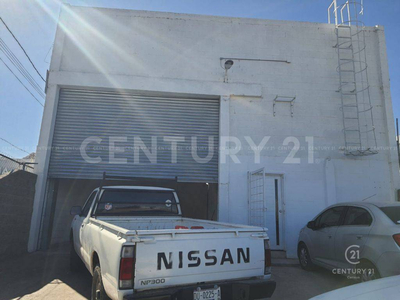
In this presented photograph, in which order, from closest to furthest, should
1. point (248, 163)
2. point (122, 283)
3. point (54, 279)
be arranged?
point (122, 283)
point (54, 279)
point (248, 163)

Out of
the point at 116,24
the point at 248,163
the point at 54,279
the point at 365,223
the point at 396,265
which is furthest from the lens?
the point at 116,24

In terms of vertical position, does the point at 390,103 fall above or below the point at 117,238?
above

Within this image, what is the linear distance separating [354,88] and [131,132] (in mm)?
6867

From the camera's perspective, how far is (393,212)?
15.0ft

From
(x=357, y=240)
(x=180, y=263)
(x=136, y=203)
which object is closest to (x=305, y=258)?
(x=357, y=240)

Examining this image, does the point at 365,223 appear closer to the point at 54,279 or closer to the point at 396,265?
the point at 396,265

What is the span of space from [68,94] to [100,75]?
3.64 feet

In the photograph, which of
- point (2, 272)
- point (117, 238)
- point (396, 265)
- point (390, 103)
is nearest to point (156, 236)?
point (117, 238)

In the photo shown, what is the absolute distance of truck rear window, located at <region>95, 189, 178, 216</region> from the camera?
16.9ft

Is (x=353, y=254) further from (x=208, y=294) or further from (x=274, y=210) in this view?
(x=274, y=210)

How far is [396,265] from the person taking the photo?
13.0ft

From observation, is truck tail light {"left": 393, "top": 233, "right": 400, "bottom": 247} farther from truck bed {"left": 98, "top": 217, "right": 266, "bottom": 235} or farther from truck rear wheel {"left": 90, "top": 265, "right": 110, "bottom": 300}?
truck rear wheel {"left": 90, "top": 265, "right": 110, "bottom": 300}

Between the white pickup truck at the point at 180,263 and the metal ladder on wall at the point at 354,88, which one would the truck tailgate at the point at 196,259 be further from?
the metal ladder on wall at the point at 354,88

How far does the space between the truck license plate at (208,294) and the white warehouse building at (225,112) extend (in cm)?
493
